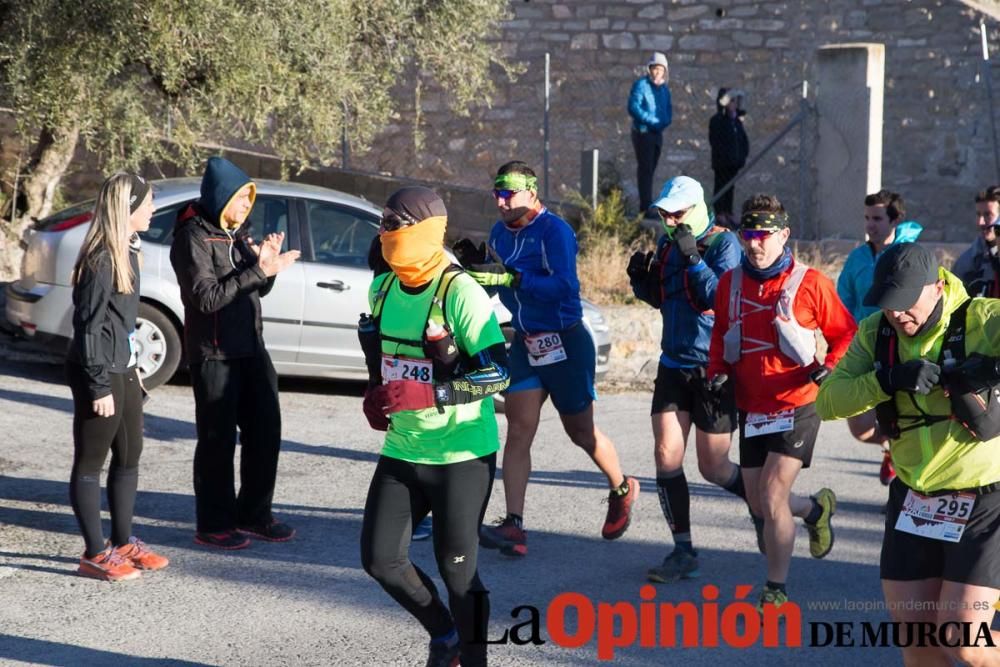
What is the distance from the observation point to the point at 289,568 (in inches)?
257

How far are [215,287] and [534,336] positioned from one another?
164 cm

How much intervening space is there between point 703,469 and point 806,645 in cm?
123

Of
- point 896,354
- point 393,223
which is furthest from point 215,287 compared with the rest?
point 896,354

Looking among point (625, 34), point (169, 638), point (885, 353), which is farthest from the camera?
point (625, 34)

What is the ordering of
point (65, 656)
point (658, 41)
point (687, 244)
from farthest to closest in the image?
point (658, 41) → point (687, 244) → point (65, 656)

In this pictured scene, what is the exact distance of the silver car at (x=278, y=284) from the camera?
9.98 m

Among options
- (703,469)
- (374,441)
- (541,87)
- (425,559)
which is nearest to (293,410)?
(374,441)

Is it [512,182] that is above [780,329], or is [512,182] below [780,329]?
above

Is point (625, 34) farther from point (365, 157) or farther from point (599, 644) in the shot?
point (599, 644)

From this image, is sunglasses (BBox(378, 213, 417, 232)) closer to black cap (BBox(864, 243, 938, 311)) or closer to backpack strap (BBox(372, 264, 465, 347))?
backpack strap (BBox(372, 264, 465, 347))

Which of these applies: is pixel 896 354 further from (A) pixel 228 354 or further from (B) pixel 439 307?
(A) pixel 228 354

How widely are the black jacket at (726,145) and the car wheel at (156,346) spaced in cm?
889

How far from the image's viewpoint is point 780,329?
574cm

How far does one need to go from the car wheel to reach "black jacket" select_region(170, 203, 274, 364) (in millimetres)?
3288
